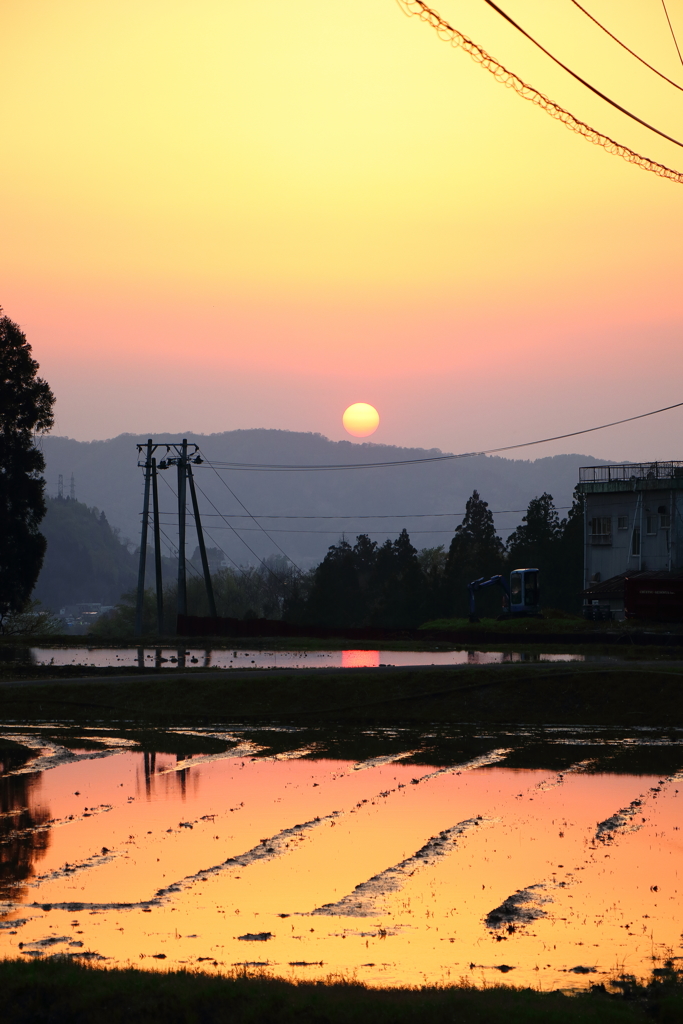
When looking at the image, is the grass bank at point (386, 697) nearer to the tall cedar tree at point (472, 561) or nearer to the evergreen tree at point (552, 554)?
the evergreen tree at point (552, 554)

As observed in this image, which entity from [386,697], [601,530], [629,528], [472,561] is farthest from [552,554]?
[386,697]

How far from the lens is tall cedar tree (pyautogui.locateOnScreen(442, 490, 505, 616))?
4240 inches

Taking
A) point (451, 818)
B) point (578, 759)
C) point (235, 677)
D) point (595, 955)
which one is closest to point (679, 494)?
point (235, 677)

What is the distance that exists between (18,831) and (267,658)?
32.8 meters

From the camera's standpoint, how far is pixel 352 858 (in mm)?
15641

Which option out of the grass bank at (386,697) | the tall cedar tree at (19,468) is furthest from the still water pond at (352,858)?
the tall cedar tree at (19,468)

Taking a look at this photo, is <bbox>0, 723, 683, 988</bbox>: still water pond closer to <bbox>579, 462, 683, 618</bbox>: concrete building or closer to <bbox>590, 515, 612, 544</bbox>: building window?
<bbox>579, 462, 683, 618</bbox>: concrete building

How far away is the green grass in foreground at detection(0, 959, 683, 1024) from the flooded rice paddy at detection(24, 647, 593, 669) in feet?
101

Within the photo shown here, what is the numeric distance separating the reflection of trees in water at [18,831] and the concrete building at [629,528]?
57.8 metres

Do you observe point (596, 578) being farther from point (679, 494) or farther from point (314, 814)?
point (314, 814)

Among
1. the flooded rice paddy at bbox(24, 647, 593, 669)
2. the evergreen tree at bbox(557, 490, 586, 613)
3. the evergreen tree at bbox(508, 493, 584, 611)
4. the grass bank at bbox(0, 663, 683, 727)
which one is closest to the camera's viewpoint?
the grass bank at bbox(0, 663, 683, 727)

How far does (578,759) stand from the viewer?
24.4m

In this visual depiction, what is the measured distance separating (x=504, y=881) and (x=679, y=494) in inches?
2693

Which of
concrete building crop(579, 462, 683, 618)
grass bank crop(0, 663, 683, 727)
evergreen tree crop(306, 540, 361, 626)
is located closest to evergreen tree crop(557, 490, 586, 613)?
concrete building crop(579, 462, 683, 618)
